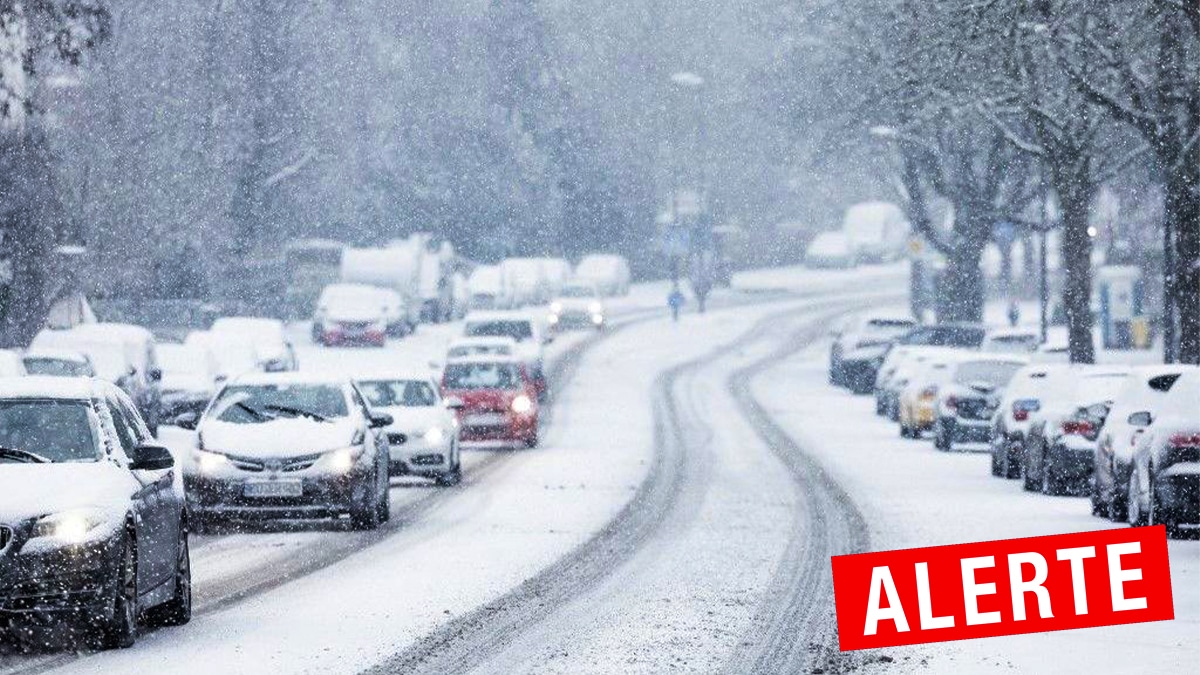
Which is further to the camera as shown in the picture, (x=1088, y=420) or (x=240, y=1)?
(x=240, y=1)

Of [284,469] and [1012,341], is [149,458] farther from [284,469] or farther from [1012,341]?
[1012,341]

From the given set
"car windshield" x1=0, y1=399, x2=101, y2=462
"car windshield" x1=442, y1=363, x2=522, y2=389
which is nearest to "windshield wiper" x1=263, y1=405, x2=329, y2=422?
"car windshield" x1=0, y1=399, x2=101, y2=462

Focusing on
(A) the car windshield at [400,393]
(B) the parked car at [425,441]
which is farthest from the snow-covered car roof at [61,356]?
(B) the parked car at [425,441]

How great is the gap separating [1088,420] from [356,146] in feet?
194

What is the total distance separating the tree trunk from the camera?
45062 millimetres

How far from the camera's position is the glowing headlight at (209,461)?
23.4 meters

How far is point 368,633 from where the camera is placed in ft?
48.2

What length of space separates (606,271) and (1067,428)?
76324mm

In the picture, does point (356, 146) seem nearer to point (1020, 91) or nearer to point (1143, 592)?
point (1020, 91)

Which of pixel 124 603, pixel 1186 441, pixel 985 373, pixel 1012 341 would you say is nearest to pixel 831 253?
pixel 1012 341

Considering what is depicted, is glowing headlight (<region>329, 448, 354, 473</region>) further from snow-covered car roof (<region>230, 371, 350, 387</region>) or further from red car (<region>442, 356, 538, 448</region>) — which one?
red car (<region>442, 356, 538, 448</region>)

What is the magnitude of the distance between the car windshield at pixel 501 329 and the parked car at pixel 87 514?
42898 millimetres

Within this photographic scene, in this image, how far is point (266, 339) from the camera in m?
56.3

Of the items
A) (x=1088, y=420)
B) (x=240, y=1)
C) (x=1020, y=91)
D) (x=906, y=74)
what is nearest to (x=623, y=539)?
(x=1088, y=420)
